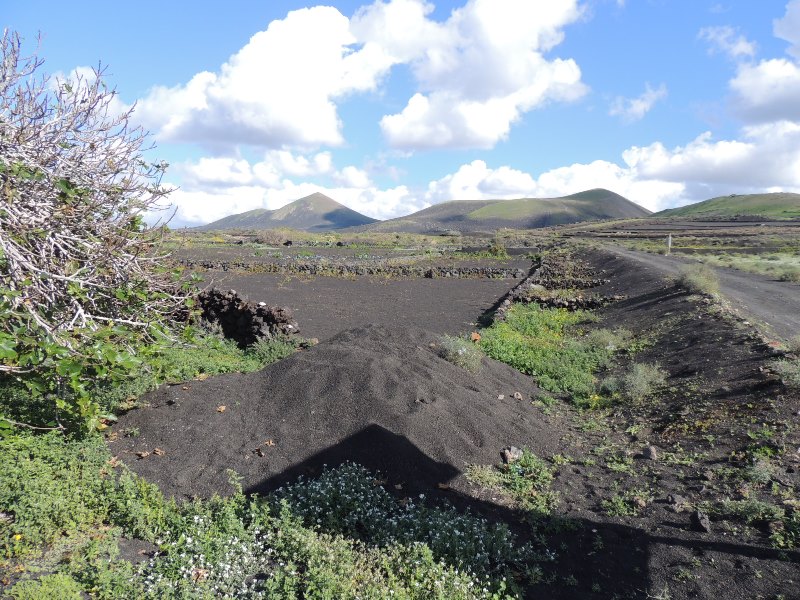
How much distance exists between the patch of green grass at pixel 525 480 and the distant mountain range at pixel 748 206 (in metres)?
124

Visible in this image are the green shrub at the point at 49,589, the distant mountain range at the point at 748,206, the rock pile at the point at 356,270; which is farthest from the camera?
the distant mountain range at the point at 748,206

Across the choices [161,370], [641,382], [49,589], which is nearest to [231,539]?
[49,589]

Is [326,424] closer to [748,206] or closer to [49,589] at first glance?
[49,589]

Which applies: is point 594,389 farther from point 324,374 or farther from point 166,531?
point 166,531

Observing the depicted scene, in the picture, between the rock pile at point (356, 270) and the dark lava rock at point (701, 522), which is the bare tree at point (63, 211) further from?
the rock pile at point (356, 270)

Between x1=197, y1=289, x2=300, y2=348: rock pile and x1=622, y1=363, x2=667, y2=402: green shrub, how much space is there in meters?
6.57

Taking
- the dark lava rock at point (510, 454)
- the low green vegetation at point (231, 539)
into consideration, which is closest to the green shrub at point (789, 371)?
the dark lava rock at point (510, 454)

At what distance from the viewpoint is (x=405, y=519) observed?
4570mm

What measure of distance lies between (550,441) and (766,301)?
12677mm

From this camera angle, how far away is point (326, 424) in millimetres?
6281

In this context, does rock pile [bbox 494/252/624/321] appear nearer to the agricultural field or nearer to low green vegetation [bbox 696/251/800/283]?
the agricultural field

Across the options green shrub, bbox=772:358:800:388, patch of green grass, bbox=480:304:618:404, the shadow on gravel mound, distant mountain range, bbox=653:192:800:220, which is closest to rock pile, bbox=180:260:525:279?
patch of green grass, bbox=480:304:618:404

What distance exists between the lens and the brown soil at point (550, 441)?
13.7 feet

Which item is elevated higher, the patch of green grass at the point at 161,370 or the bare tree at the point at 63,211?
the bare tree at the point at 63,211
